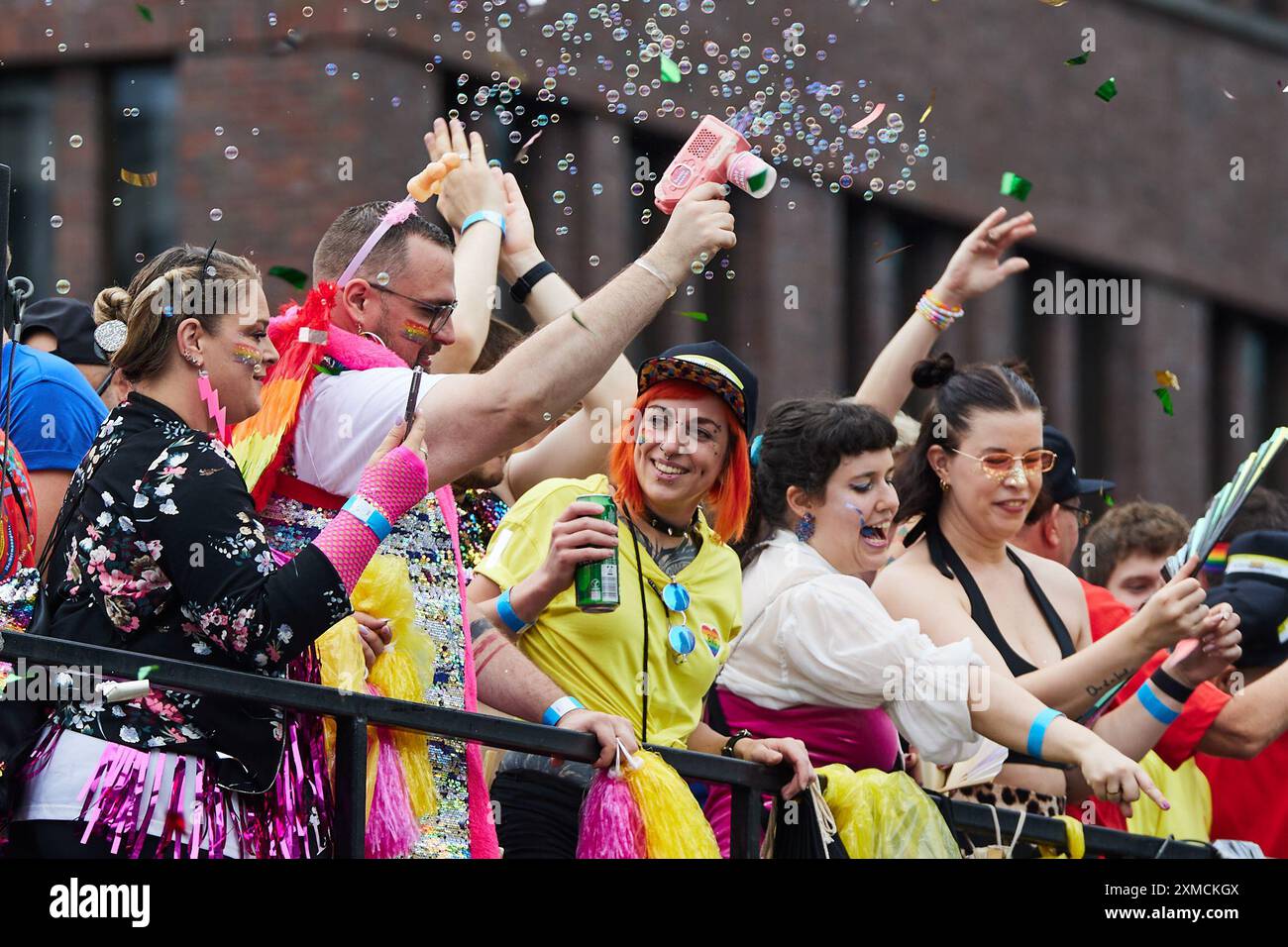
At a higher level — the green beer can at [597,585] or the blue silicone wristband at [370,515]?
the blue silicone wristband at [370,515]

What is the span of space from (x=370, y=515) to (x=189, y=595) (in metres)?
0.35

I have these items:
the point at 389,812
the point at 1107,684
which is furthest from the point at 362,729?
the point at 1107,684

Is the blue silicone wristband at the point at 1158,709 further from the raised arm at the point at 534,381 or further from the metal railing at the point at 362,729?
the raised arm at the point at 534,381

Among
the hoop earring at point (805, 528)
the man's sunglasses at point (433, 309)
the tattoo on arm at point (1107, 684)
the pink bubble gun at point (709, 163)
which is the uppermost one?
the pink bubble gun at point (709, 163)

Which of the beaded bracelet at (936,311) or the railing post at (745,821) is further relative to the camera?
the beaded bracelet at (936,311)

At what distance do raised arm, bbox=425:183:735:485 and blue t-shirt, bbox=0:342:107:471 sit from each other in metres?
1.20

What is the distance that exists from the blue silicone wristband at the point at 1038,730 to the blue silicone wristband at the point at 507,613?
126 centimetres

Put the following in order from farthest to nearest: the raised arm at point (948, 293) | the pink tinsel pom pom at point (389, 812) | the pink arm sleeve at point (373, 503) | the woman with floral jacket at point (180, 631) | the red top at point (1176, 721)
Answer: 1. the raised arm at point (948, 293)
2. the red top at point (1176, 721)
3. the pink tinsel pom pom at point (389, 812)
4. the pink arm sleeve at point (373, 503)
5. the woman with floral jacket at point (180, 631)

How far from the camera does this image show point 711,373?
504cm

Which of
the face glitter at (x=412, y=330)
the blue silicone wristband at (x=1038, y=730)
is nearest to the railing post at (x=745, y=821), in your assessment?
the blue silicone wristband at (x=1038, y=730)

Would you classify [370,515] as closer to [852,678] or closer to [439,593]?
[439,593]

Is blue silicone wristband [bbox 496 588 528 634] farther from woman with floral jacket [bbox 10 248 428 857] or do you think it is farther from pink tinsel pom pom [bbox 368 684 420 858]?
woman with floral jacket [bbox 10 248 428 857]

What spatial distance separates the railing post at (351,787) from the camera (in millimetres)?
3848
